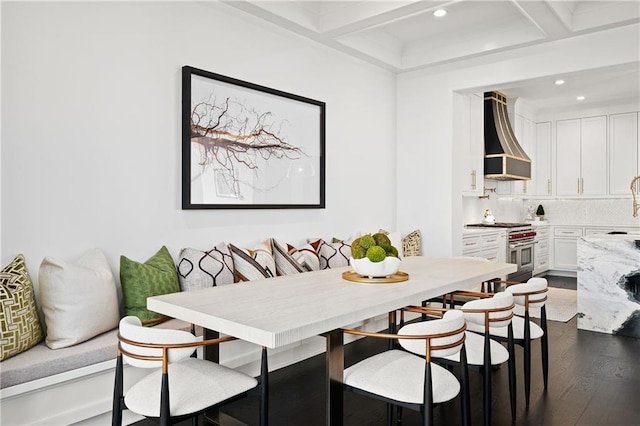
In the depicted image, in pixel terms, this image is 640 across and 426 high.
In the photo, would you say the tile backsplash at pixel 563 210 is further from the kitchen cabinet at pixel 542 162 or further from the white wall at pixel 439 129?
the white wall at pixel 439 129

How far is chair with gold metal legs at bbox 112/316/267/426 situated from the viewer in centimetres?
165

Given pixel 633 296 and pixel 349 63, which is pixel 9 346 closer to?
pixel 349 63

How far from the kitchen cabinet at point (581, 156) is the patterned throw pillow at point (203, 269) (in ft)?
20.7

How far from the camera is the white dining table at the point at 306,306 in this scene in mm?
1665

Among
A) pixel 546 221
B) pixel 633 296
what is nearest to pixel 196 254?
pixel 633 296

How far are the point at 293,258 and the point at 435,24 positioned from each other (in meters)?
2.54

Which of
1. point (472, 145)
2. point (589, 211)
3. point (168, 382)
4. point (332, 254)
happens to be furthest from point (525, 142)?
point (168, 382)

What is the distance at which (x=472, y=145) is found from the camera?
5805 millimetres

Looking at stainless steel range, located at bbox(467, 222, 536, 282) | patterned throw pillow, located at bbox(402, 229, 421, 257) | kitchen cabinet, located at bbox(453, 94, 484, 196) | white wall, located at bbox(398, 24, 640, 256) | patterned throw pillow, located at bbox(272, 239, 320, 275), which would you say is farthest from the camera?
stainless steel range, located at bbox(467, 222, 536, 282)

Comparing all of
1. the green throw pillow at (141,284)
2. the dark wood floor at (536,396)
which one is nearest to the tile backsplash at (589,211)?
the dark wood floor at (536,396)

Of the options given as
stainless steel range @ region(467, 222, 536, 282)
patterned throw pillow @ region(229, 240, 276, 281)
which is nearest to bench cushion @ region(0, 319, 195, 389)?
patterned throw pillow @ region(229, 240, 276, 281)

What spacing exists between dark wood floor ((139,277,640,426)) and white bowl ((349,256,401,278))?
30.3 inches

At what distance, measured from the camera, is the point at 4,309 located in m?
2.16

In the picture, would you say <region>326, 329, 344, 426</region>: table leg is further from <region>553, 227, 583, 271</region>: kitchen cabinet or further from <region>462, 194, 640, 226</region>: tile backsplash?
<region>553, 227, 583, 271</region>: kitchen cabinet
